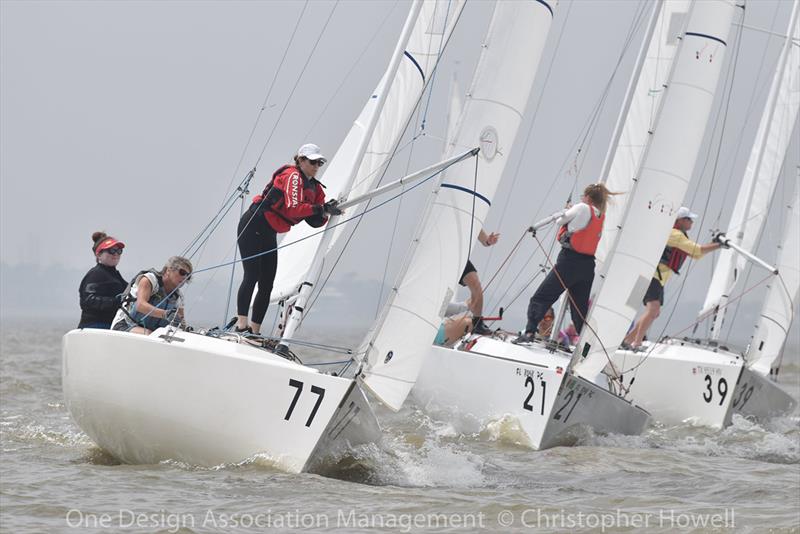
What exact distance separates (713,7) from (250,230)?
17.6ft

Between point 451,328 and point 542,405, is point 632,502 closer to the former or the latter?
point 542,405

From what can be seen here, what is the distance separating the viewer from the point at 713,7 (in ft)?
36.2

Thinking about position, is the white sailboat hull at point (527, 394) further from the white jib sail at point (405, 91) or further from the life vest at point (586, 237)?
the white jib sail at point (405, 91)

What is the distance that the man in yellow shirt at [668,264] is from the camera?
12.6 metres

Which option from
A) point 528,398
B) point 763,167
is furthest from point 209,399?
point 763,167

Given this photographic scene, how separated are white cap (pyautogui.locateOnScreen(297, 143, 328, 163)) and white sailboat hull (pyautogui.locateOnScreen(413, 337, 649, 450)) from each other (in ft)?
9.04

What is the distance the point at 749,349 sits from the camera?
12.8 metres

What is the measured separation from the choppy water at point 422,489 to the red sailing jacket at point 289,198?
1480 mm

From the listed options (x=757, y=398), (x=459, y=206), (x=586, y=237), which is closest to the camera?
(x=459, y=206)

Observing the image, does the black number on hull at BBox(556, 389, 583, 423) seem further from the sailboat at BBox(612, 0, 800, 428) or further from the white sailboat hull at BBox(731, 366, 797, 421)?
the white sailboat hull at BBox(731, 366, 797, 421)

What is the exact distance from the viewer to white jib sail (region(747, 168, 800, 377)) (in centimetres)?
1326

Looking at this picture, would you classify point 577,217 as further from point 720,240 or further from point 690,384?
point 720,240

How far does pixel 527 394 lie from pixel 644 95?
4645mm

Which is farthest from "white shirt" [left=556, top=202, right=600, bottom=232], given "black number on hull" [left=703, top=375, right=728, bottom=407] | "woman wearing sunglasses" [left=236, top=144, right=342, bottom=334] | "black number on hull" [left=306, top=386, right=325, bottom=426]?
"black number on hull" [left=306, top=386, right=325, bottom=426]
